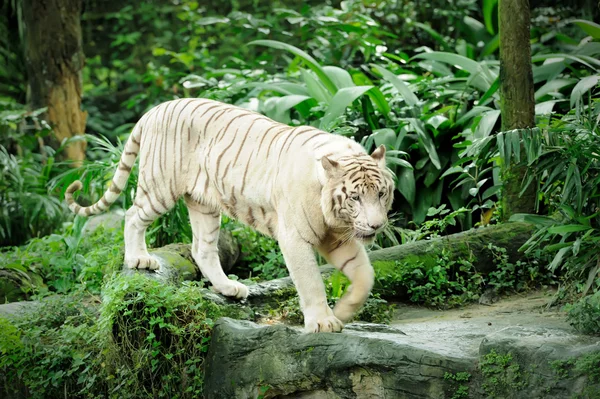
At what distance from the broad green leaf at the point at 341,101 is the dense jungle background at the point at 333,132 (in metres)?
0.02

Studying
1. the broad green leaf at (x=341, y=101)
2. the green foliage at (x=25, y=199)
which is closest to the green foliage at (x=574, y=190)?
the broad green leaf at (x=341, y=101)

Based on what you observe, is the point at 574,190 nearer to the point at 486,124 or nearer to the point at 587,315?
the point at 587,315

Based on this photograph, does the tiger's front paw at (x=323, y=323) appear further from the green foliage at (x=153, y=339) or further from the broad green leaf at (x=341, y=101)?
the broad green leaf at (x=341, y=101)

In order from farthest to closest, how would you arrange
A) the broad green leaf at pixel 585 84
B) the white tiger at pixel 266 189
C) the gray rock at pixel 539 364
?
the broad green leaf at pixel 585 84
the white tiger at pixel 266 189
the gray rock at pixel 539 364

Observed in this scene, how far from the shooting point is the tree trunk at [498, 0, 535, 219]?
5.27m

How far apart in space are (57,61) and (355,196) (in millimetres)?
5496

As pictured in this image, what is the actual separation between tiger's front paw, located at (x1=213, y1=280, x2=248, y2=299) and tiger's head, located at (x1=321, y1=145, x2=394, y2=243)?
1.14 m

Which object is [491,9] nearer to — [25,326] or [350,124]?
[350,124]

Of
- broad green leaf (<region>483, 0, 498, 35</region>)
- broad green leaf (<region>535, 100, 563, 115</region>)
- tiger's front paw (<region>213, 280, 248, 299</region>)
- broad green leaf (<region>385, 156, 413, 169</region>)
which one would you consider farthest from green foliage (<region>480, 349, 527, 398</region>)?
broad green leaf (<region>483, 0, 498, 35</region>)

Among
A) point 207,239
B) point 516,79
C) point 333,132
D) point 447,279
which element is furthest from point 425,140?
point 207,239

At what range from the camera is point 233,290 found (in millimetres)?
4797

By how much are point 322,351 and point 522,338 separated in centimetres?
94

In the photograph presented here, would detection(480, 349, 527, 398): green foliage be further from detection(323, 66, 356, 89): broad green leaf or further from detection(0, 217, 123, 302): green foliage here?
detection(323, 66, 356, 89): broad green leaf

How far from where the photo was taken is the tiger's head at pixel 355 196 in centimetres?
374
